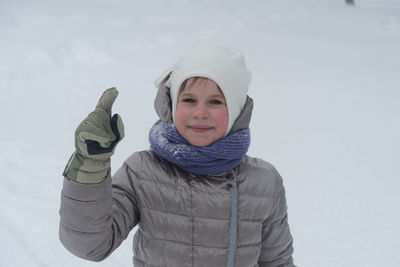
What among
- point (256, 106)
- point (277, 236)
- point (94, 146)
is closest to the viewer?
point (94, 146)

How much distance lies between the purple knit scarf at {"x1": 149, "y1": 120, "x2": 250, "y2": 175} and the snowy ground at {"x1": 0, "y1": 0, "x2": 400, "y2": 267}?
1.20 metres

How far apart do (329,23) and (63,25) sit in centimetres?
517

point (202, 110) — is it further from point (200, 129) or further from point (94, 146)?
point (94, 146)

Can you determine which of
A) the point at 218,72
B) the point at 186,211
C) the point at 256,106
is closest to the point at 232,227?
the point at 186,211

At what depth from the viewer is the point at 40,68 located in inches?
208

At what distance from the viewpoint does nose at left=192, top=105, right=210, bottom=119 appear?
1.31 metres

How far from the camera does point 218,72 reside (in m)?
1.33

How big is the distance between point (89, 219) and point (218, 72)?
544mm

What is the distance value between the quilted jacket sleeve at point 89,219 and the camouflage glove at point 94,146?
3 centimetres

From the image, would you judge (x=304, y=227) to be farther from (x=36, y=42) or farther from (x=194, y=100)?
(x=36, y=42)

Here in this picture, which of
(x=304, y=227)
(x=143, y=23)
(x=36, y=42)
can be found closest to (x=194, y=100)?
(x=304, y=227)

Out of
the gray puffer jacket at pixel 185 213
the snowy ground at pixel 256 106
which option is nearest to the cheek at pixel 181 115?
the gray puffer jacket at pixel 185 213

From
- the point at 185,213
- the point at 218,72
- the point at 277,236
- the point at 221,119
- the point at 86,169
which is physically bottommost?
the point at 277,236

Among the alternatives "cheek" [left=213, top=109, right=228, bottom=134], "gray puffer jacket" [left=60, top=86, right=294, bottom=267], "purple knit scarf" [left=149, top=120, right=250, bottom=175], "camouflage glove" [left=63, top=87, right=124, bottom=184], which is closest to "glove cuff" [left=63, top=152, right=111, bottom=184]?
"camouflage glove" [left=63, top=87, right=124, bottom=184]
